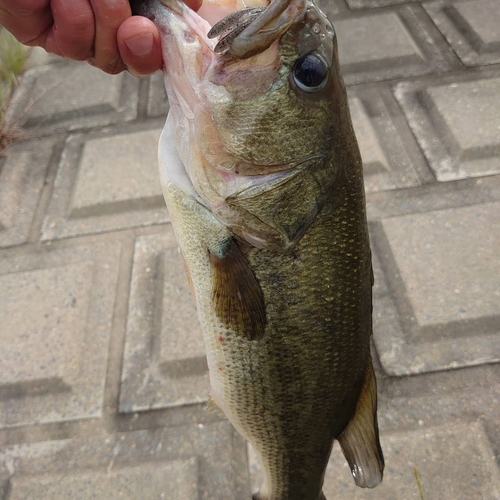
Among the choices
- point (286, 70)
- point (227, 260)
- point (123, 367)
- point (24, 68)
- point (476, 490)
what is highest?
point (286, 70)

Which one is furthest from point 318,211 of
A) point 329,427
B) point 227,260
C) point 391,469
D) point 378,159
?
point 378,159

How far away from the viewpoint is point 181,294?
210cm

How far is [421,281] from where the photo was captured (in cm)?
203

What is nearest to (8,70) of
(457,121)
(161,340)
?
(161,340)

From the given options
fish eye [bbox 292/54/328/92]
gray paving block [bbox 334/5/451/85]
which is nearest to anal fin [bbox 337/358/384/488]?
fish eye [bbox 292/54/328/92]

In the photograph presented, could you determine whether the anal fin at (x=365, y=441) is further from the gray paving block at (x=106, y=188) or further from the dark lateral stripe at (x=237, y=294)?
the gray paving block at (x=106, y=188)

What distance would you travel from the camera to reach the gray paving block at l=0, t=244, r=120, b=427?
1.86 m

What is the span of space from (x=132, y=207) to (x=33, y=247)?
20.7 inches

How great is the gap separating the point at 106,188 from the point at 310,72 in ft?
6.07

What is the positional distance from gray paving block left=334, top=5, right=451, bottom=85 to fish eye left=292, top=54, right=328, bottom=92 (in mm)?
2137

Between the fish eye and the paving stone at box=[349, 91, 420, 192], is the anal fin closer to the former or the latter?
the fish eye

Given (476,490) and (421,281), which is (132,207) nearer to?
(421,281)

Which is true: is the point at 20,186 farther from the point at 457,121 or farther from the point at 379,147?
the point at 457,121

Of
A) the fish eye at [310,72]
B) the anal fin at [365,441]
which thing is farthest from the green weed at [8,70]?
the anal fin at [365,441]
